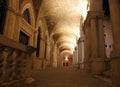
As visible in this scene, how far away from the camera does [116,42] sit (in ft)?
11.3

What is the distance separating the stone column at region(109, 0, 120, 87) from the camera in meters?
3.21

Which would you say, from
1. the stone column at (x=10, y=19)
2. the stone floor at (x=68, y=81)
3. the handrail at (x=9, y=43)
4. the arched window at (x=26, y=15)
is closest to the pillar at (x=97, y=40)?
the stone floor at (x=68, y=81)

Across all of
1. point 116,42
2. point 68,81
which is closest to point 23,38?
point 68,81

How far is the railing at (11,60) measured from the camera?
8.39 ft

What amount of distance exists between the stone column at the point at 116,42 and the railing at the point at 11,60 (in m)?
2.36

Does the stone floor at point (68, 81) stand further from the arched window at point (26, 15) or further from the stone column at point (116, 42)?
the arched window at point (26, 15)

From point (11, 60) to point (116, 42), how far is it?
2812mm

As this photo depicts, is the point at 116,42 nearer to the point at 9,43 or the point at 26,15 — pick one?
the point at 9,43

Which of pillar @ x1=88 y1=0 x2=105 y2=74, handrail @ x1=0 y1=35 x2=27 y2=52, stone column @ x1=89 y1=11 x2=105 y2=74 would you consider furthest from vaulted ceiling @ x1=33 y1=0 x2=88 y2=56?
handrail @ x1=0 y1=35 x2=27 y2=52

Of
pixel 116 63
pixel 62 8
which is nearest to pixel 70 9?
pixel 62 8

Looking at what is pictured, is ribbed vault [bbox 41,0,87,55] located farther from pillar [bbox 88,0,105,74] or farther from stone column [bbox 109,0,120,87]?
stone column [bbox 109,0,120,87]

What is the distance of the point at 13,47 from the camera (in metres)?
2.77

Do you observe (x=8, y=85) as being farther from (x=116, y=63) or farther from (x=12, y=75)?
(x=116, y=63)

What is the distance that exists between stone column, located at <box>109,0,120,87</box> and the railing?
236cm
